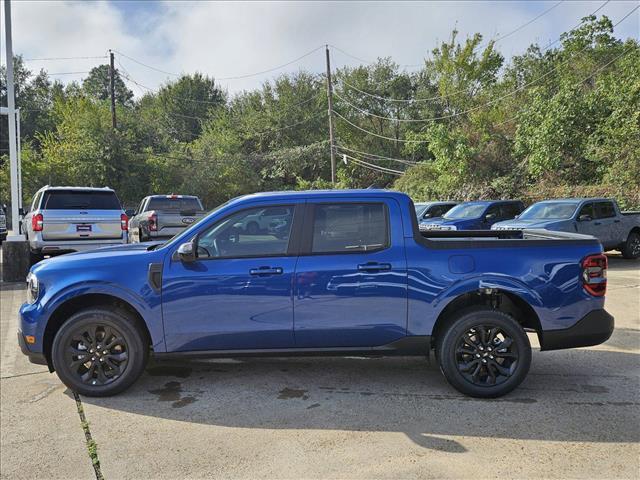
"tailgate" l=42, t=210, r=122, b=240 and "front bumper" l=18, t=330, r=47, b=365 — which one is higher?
"tailgate" l=42, t=210, r=122, b=240

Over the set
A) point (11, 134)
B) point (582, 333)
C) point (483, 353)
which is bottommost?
point (483, 353)

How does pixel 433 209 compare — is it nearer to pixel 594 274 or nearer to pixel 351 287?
pixel 594 274

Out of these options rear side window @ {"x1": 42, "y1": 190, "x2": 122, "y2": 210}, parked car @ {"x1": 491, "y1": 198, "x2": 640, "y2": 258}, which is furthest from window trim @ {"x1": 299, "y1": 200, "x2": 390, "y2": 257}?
parked car @ {"x1": 491, "y1": 198, "x2": 640, "y2": 258}

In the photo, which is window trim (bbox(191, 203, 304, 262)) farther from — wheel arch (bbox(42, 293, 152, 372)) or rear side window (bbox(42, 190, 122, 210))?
rear side window (bbox(42, 190, 122, 210))

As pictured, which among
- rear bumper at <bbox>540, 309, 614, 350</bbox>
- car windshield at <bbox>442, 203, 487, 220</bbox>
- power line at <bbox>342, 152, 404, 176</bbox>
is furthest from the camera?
power line at <bbox>342, 152, 404, 176</bbox>

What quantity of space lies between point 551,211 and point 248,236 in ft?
36.8

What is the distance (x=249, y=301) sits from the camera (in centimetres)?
435

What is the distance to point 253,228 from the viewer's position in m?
4.54

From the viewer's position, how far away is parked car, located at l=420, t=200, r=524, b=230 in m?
15.3

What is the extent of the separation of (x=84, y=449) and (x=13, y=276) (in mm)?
8176

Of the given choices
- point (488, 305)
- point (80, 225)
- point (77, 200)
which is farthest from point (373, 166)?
point (488, 305)

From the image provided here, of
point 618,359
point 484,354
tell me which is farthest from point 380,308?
point 618,359

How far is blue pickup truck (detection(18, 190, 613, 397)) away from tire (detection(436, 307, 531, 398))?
0.01 meters

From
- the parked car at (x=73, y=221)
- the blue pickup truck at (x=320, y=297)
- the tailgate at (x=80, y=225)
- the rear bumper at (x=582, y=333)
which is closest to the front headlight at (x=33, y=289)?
the blue pickup truck at (x=320, y=297)
